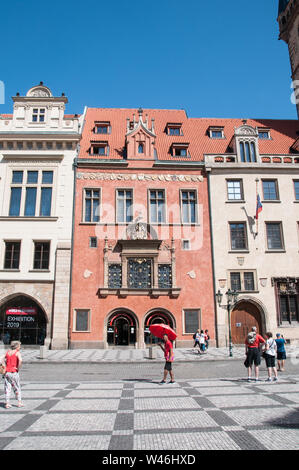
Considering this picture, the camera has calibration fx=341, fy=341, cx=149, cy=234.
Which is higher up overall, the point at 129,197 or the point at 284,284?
the point at 129,197

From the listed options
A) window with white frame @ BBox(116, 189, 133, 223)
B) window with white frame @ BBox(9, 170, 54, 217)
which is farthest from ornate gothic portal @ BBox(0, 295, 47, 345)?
window with white frame @ BBox(116, 189, 133, 223)

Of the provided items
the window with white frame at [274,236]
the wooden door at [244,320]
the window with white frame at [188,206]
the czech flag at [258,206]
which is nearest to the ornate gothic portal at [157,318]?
the wooden door at [244,320]

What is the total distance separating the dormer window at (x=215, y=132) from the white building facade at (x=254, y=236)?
3.46 metres

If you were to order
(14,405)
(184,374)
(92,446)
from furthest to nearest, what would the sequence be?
(184,374), (14,405), (92,446)

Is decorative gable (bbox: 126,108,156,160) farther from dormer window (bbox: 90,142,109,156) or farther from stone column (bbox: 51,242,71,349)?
stone column (bbox: 51,242,71,349)

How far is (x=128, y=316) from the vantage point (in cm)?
2450

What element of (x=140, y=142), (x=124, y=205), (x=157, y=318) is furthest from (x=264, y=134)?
(x=157, y=318)

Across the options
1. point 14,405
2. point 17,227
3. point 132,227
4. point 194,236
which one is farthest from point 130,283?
point 14,405

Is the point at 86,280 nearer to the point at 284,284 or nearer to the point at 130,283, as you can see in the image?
the point at 130,283

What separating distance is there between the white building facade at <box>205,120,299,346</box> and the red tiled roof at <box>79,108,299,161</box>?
2064mm

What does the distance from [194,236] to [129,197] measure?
589 cm

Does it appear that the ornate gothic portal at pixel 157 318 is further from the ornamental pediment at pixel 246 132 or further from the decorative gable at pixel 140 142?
the ornamental pediment at pixel 246 132

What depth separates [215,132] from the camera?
3222cm

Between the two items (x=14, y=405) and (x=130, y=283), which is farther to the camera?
(x=130, y=283)
